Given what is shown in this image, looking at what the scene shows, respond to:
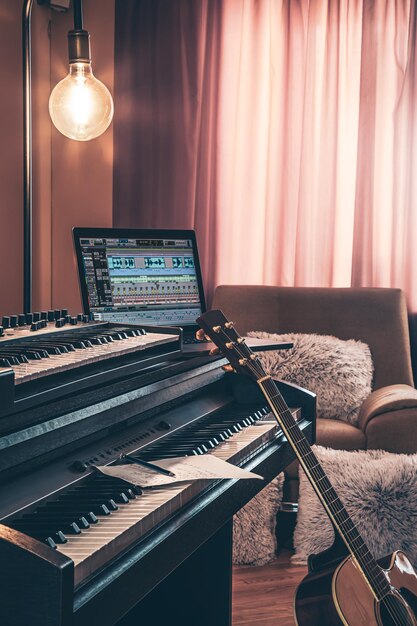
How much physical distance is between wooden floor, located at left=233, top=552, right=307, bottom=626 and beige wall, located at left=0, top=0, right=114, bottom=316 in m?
1.62

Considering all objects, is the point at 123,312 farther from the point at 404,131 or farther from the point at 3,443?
the point at 404,131

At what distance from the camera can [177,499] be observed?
1.20m

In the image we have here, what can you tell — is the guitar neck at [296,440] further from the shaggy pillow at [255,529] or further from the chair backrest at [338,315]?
the chair backrest at [338,315]

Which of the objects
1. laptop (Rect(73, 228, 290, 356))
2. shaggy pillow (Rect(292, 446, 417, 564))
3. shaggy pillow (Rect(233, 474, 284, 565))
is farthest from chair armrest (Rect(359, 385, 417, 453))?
laptop (Rect(73, 228, 290, 356))

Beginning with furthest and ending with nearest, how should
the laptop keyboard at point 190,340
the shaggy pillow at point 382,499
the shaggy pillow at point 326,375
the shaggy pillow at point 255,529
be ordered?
the shaggy pillow at point 326,375 < the shaggy pillow at point 255,529 < the shaggy pillow at point 382,499 < the laptop keyboard at point 190,340

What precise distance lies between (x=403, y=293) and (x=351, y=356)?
40cm

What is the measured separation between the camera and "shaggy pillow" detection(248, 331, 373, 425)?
2.93m

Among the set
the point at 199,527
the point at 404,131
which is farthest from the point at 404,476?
the point at 404,131

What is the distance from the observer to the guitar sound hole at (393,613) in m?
1.60

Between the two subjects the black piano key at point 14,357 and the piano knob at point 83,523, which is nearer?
the piano knob at point 83,523

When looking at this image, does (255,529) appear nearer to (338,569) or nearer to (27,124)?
(338,569)

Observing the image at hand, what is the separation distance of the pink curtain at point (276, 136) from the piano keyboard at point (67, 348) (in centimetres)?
199

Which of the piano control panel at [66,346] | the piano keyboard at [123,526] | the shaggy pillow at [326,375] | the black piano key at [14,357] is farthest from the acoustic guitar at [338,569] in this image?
the shaggy pillow at [326,375]

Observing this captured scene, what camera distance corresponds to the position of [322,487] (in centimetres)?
168
